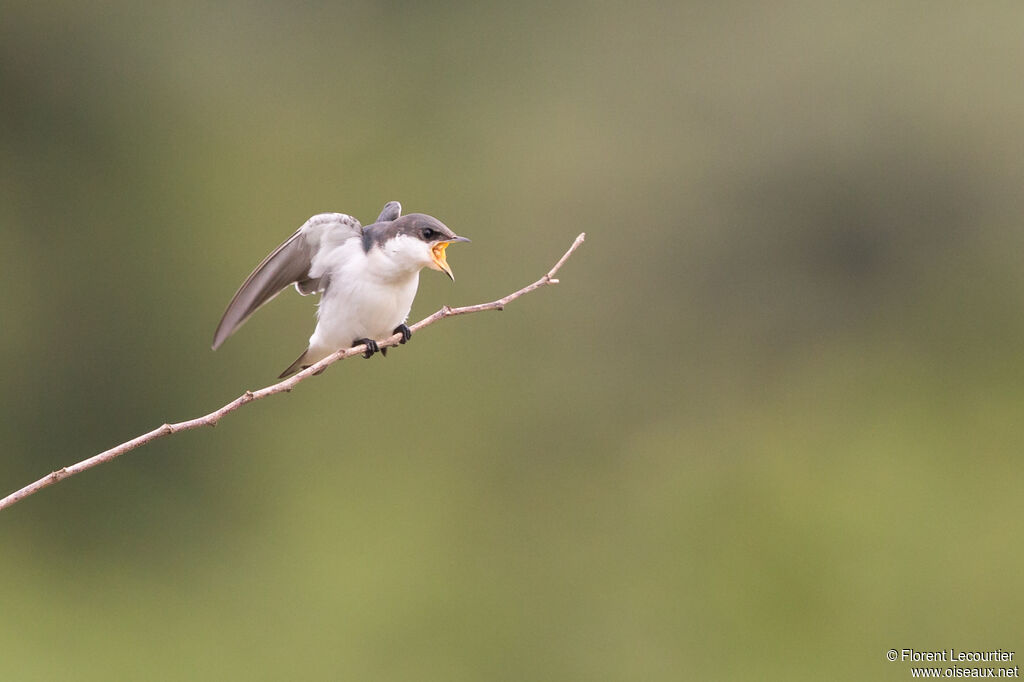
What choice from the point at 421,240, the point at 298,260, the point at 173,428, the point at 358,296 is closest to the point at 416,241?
the point at 421,240

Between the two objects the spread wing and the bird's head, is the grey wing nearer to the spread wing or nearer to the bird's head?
the spread wing

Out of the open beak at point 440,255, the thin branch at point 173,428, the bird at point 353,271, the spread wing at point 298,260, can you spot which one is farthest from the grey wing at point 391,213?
the thin branch at point 173,428

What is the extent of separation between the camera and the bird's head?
3.48m

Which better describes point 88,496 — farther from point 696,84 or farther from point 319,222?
point 319,222

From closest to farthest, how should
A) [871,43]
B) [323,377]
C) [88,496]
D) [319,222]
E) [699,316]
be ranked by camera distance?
[319,222] < [323,377] < [88,496] < [699,316] < [871,43]

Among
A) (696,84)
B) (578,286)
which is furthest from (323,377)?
(696,84)

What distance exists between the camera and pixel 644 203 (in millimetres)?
13883

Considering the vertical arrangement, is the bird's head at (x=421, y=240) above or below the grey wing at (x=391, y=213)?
below

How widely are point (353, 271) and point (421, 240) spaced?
14.5 inches

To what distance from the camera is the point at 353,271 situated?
12.5 feet

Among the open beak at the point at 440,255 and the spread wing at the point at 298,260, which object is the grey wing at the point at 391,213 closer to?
the spread wing at the point at 298,260

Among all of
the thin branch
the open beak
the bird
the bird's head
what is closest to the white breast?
the bird

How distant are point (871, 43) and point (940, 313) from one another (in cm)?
362

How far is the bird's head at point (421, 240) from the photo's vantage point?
348 cm
